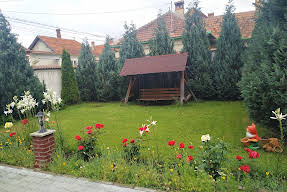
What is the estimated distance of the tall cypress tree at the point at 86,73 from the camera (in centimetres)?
1295

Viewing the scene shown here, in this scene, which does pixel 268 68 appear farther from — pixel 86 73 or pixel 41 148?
pixel 86 73

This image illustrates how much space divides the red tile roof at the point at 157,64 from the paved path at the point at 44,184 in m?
7.03

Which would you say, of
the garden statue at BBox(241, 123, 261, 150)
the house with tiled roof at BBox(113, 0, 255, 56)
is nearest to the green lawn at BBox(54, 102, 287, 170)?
the garden statue at BBox(241, 123, 261, 150)

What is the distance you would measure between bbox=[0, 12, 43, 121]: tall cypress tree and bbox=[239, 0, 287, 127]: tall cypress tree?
28.8ft

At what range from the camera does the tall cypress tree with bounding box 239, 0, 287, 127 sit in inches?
156

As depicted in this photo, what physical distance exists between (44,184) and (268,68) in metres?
4.95

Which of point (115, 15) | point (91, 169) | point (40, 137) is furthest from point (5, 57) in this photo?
point (115, 15)

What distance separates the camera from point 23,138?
4527 millimetres

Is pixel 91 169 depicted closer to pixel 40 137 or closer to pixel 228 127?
pixel 40 137

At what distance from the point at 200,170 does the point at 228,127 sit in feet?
11.2

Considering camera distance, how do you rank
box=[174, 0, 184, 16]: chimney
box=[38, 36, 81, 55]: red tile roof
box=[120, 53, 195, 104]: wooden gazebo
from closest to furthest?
box=[120, 53, 195, 104]: wooden gazebo, box=[174, 0, 184, 16]: chimney, box=[38, 36, 81, 55]: red tile roof

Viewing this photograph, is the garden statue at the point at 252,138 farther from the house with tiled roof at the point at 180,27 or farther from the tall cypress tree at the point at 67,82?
the tall cypress tree at the point at 67,82

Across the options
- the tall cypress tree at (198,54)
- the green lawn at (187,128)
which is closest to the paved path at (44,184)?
A: the green lawn at (187,128)

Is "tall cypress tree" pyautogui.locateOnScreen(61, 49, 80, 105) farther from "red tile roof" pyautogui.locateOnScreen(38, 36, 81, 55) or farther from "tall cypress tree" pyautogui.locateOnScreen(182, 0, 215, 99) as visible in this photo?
"red tile roof" pyautogui.locateOnScreen(38, 36, 81, 55)
